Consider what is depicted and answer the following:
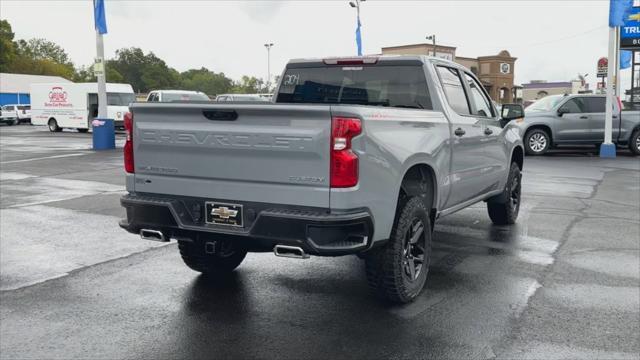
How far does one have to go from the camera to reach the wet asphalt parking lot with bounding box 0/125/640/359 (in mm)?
4129

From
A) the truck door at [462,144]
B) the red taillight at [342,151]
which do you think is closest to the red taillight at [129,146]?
the red taillight at [342,151]

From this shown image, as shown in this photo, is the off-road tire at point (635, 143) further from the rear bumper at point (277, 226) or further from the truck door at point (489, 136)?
the rear bumper at point (277, 226)

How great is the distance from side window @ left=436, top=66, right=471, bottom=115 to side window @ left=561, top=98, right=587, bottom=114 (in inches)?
537

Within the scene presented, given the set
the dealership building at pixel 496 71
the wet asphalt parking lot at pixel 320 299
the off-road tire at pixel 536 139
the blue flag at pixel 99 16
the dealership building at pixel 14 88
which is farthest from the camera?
the dealership building at pixel 496 71

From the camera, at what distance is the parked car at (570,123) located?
61.1 feet

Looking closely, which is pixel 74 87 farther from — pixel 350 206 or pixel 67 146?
pixel 350 206

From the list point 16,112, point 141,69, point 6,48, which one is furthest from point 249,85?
point 16,112

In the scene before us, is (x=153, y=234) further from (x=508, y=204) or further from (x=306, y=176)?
(x=508, y=204)

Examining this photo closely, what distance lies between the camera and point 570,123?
61.6 ft

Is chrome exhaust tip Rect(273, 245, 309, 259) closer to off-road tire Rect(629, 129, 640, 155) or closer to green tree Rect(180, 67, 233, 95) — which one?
off-road tire Rect(629, 129, 640, 155)

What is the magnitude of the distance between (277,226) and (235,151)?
63cm

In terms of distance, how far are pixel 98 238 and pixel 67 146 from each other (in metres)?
17.0

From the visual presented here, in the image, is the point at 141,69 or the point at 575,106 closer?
the point at 575,106

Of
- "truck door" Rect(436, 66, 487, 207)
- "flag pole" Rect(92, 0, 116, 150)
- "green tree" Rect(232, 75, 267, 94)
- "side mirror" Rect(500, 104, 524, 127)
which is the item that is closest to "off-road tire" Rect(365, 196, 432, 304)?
"truck door" Rect(436, 66, 487, 207)
